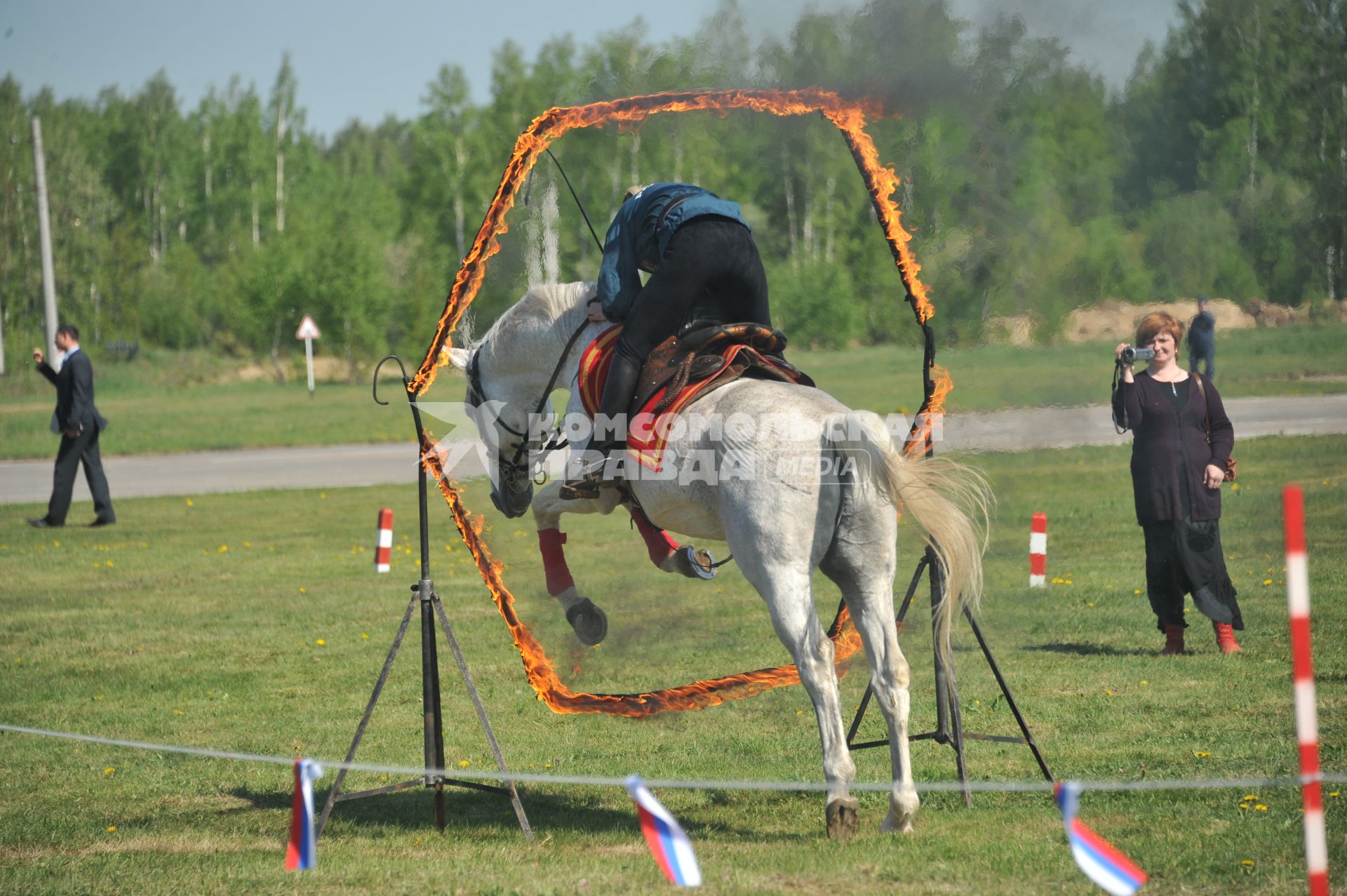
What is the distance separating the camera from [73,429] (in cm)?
1673

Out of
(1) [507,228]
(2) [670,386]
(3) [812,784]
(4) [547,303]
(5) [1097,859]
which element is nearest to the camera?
(5) [1097,859]

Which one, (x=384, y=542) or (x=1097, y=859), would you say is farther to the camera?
(x=384, y=542)

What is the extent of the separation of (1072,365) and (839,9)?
207 centimetres

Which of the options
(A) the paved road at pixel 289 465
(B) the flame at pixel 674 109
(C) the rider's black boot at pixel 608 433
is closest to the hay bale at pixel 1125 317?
(B) the flame at pixel 674 109

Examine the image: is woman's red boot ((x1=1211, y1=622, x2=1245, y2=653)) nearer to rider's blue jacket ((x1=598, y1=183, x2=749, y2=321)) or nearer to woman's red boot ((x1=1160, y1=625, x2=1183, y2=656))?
woman's red boot ((x1=1160, y1=625, x2=1183, y2=656))

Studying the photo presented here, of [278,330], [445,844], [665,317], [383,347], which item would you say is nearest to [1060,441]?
[665,317]

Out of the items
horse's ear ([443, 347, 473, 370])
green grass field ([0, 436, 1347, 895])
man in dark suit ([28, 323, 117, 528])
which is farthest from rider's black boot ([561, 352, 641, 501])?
man in dark suit ([28, 323, 117, 528])

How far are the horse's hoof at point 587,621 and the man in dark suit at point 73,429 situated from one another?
Answer: 470 inches

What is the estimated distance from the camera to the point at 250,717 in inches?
336

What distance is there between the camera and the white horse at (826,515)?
558cm

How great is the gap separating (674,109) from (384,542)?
805 centimetres

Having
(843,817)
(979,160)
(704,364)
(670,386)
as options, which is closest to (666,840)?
(843,817)

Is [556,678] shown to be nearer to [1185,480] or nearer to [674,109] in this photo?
[674,109]

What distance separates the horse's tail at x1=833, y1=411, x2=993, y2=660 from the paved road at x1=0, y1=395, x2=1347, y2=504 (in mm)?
10593
